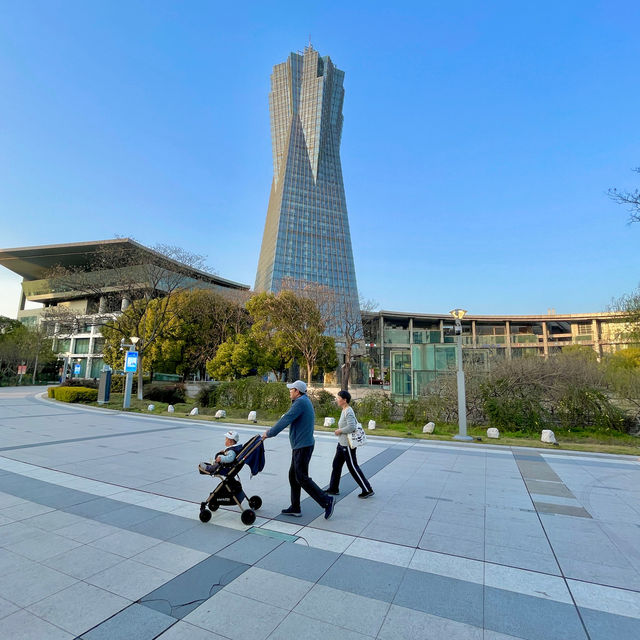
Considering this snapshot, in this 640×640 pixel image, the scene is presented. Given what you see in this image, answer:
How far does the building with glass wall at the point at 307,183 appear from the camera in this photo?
262 ft

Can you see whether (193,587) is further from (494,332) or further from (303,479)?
(494,332)

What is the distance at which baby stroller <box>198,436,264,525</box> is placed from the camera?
443 cm

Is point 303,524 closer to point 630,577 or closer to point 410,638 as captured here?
point 410,638

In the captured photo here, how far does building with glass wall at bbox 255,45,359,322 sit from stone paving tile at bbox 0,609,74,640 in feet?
231

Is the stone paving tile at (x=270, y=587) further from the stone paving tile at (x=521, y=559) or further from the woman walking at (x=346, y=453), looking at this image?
the woman walking at (x=346, y=453)

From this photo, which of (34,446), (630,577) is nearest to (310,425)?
(630,577)

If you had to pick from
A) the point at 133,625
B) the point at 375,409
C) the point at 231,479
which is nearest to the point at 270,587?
the point at 133,625

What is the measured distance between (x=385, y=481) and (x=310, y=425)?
2819 millimetres

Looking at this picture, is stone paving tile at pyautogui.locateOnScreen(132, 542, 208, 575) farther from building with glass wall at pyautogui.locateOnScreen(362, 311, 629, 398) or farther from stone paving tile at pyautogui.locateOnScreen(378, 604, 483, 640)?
building with glass wall at pyautogui.locateOnScreen(362, 311, 629, 398)

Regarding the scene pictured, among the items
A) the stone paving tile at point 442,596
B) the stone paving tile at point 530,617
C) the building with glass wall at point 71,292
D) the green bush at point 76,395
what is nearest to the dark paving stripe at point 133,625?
the stone paving tile at point 442,596

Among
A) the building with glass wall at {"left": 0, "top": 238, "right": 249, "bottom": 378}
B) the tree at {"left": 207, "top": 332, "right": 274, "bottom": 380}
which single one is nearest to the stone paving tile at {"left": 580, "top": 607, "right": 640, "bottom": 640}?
the tree at {"left": 207, "top": 332, "right": 274, "bottom": 380}

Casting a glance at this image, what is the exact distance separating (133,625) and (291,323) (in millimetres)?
30158

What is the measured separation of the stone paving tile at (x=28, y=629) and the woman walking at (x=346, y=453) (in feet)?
11.4

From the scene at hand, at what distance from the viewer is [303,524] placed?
451cm
